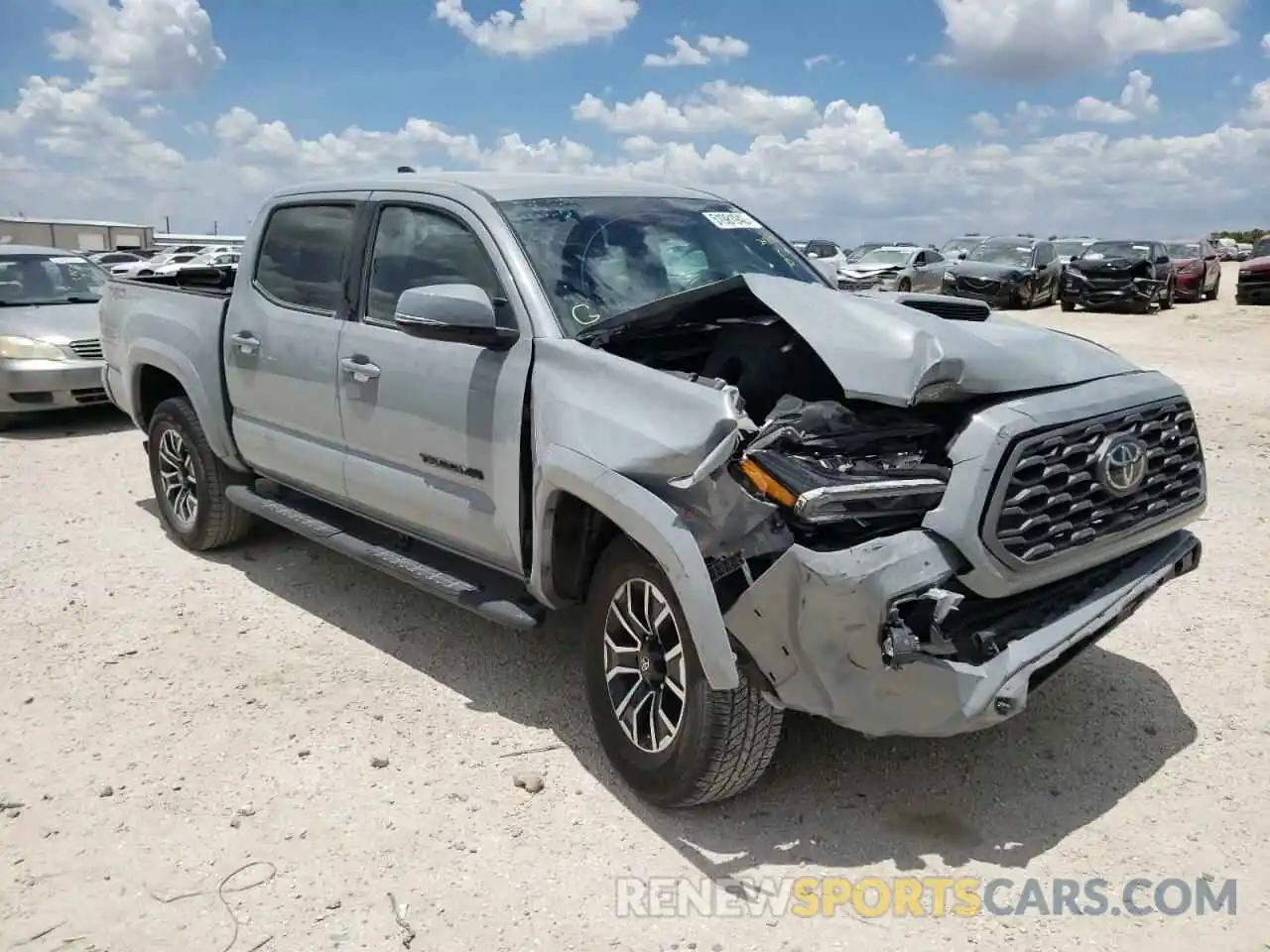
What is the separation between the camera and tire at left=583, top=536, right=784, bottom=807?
10.2 feet

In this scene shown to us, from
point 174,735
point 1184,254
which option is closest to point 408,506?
point 174,735

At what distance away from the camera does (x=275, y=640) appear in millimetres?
4859

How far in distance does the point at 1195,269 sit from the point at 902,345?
83.7ft

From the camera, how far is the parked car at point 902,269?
2358cm

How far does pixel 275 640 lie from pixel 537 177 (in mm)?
2486

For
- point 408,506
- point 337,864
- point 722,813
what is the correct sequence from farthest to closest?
point 408,506, point 722,813, point 337,864

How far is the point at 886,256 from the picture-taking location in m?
26.1

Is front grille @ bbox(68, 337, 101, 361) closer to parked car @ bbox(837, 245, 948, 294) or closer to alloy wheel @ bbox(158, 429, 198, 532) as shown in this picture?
alloy wheel @ bbox(158, 429, 198, 532)

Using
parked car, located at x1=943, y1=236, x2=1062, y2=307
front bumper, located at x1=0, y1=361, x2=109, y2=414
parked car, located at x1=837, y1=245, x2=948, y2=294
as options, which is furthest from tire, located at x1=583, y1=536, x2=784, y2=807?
parked car, located at x1=837, y1=245, x2=948, y2=294

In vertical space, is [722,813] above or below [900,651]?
below

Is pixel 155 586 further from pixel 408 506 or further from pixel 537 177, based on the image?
pixel 537 177

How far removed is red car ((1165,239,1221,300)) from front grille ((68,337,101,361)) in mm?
22568

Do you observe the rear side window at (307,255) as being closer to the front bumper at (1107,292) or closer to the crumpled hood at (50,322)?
the crumpled hood at (50,322)

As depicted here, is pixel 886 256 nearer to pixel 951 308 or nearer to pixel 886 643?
pixel 951 308
